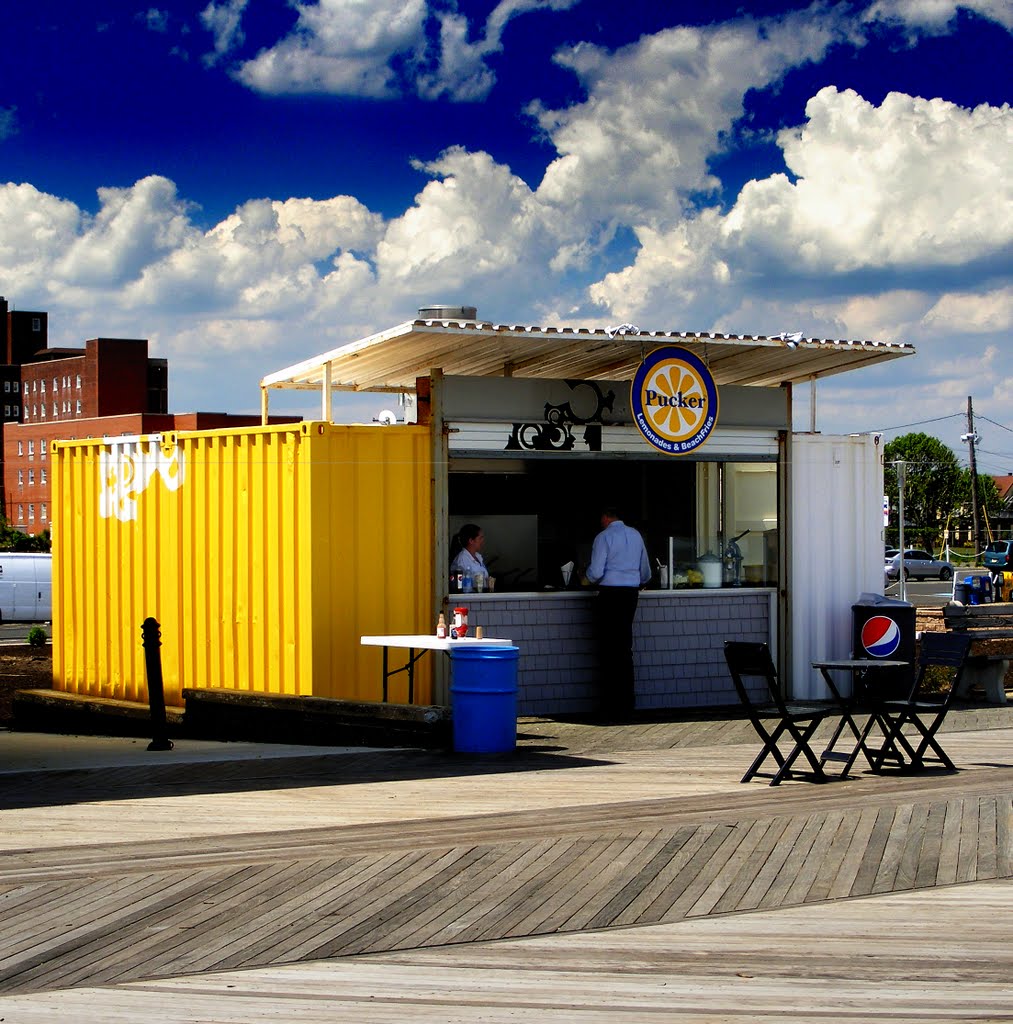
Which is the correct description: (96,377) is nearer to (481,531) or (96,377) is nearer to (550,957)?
(481,531)

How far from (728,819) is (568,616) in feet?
18.1

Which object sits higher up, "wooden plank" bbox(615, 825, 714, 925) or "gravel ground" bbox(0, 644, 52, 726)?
"wooden plank" bbox(615, 825, 714, 925)

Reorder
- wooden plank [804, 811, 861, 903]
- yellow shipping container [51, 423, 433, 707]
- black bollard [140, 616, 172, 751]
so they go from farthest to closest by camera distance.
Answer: yellow shipping container [51, 423, 433, 707]
black bollard [140, 616, 172, 751]
wooden plank [804, 811, 861, 903]

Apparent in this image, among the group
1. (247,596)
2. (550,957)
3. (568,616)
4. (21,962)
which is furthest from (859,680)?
(21,962)

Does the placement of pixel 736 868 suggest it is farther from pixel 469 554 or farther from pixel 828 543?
pixel 828 543

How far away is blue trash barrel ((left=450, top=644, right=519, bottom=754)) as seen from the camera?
11391mm

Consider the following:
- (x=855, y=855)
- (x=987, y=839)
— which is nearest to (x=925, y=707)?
(x=987, y=839)

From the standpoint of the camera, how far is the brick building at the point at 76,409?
118125 millimetres

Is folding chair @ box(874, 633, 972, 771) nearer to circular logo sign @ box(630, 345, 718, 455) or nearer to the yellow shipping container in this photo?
circular logo sign @ box(630, 345, 718, 455)

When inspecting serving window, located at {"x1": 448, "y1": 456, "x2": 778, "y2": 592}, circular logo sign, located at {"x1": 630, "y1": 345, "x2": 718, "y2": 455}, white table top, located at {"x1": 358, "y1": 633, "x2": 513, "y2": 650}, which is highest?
circular logo sign, located at {"x1": 630, "y1": 345, "x2": 718, "y2": 455}

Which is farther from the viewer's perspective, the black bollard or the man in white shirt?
the man in white shirt

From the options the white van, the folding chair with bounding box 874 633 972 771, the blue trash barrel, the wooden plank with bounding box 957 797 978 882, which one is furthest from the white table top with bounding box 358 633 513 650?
the white van

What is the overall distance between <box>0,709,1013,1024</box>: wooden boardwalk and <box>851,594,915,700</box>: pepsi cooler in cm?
459

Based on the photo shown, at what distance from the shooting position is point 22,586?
3894cm
